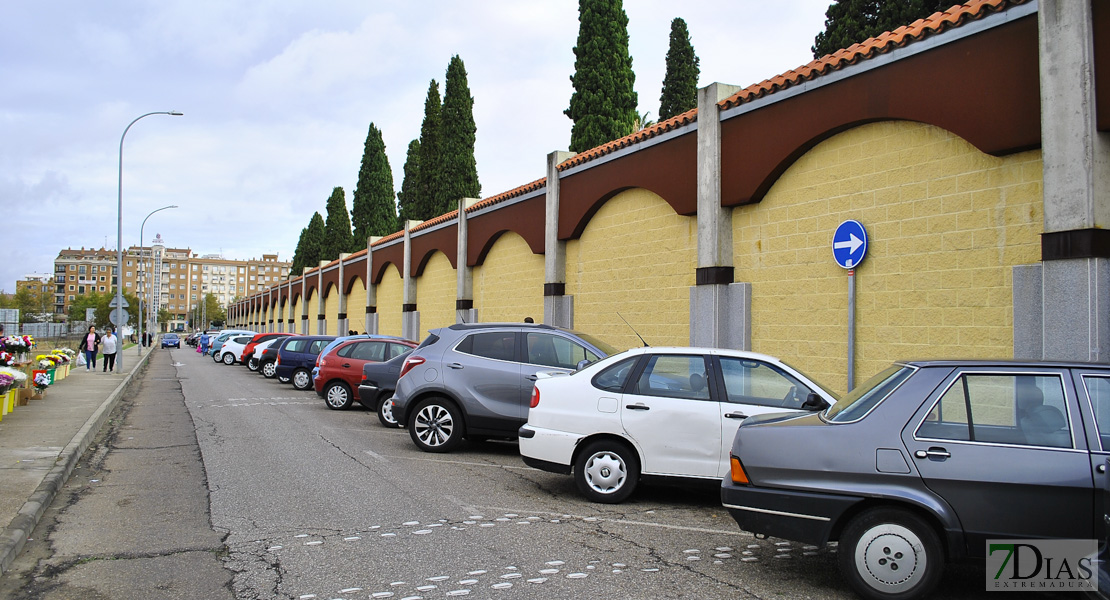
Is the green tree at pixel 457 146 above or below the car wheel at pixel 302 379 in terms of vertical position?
above

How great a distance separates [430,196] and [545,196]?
16012 millimetres

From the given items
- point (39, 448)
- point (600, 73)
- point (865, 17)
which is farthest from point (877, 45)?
point (600, 73)

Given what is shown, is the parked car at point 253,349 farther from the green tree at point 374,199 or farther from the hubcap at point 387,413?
the hubcap at point 387,413

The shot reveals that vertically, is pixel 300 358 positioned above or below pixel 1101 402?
below

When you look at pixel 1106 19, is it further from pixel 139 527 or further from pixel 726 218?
pixel 139 527

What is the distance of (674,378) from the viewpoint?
723 cm

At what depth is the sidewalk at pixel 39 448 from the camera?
6527 mm

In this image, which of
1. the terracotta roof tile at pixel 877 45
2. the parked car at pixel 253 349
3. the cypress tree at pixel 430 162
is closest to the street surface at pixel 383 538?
the terracotta roof tile at pixel 877 45

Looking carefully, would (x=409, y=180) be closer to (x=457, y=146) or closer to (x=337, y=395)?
(x=457, y=146)

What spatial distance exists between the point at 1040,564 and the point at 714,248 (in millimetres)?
8358

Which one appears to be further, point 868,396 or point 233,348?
point 233,348

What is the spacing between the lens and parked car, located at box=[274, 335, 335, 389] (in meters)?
21.8

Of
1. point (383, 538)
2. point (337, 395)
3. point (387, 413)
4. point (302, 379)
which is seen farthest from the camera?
point (302, 379)

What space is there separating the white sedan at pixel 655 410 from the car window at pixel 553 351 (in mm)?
2270
